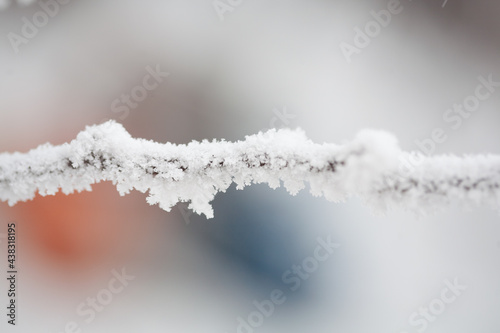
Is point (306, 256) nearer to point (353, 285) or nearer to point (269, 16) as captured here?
point (353, 285)

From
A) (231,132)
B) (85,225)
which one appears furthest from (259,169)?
(85,225)

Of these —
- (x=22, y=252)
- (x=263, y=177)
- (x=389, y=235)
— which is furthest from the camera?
(x=389, y=235)

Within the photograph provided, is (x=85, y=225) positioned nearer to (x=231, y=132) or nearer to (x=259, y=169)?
(x=231, y=132)

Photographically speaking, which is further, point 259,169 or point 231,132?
point 231,132

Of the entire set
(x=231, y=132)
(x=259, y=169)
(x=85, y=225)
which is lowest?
(x=259, y=169)

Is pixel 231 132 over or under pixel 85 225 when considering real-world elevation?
over

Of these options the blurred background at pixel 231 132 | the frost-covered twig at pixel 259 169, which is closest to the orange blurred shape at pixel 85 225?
the blurred background at pixel 231 132

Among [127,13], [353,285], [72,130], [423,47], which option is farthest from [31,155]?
[423,47]
